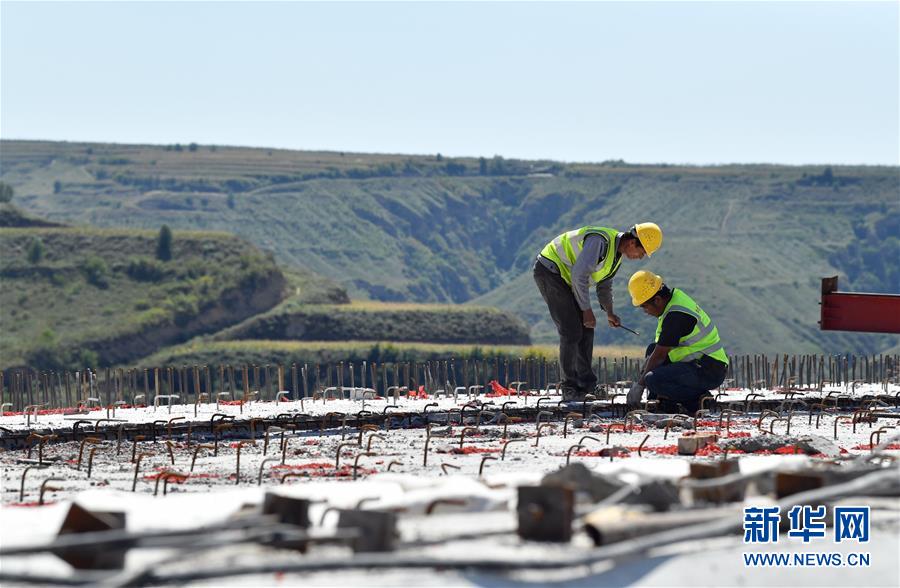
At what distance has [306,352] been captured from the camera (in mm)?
84000

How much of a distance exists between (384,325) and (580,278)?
7955 centimetres

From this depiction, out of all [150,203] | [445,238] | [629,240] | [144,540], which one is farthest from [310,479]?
[445,238]

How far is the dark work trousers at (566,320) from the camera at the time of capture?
→ 48.2 feet

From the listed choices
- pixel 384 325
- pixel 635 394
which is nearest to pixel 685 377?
pixel 635 394

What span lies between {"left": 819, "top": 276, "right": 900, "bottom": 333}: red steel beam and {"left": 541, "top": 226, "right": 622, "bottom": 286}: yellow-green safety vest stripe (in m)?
3.08

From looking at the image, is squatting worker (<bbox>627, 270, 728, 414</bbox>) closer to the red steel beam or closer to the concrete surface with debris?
the concrete surface with debris

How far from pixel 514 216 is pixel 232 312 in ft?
284

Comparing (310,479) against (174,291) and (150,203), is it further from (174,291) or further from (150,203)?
(150,203)

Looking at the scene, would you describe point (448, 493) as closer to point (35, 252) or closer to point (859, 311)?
point (859, 311)

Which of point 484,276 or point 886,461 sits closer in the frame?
point 886,461

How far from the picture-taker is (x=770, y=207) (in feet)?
490

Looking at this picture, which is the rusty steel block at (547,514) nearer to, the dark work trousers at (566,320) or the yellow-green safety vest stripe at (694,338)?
the yellow-green safety vest stripe at (694,338)

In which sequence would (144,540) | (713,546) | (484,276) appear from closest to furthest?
1. (144,540)
2. (713,546)
3. (484,276)

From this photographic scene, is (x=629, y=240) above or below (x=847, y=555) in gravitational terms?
above
